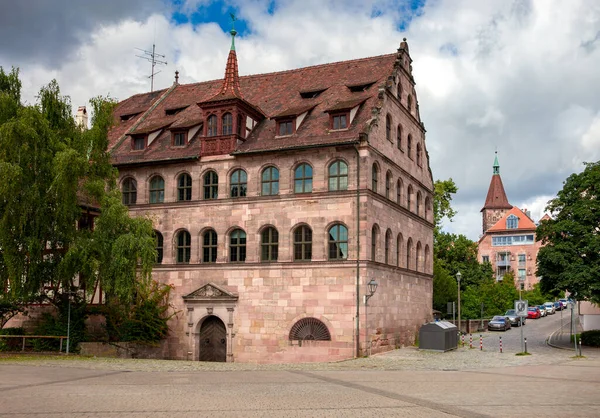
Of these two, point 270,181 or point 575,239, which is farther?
point 575,239

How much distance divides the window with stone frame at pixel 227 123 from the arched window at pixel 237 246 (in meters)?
5.22

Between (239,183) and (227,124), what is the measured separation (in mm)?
3246

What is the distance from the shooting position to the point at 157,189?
3834 centimetres

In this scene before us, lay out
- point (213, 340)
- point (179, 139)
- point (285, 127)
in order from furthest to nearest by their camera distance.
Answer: point (179, 139), point (285, 127), point (213, 340)

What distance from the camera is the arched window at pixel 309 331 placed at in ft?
108

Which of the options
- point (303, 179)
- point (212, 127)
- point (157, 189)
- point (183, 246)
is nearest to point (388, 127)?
point (303, 179)

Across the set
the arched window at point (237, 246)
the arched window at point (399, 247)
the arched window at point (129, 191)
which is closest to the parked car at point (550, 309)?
the arched window at point (399, 247)

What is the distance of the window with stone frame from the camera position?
1439 inches

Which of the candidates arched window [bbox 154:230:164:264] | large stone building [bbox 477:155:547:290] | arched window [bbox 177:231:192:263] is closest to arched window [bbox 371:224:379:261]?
arched window [bbox 177:231:192:263]

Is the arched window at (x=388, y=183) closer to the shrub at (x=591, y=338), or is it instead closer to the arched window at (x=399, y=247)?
the arched window at (x=399, y=247)

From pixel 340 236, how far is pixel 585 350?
50.0 ft

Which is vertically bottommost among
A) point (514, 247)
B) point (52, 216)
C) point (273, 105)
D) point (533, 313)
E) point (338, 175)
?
point (533, 313)

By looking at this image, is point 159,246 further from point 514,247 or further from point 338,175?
point 514,247

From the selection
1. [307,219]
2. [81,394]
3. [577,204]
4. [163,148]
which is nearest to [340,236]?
[307,219]
